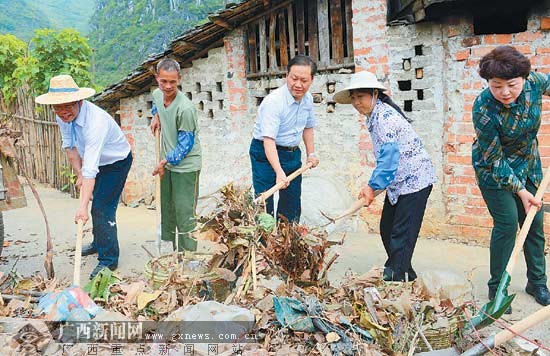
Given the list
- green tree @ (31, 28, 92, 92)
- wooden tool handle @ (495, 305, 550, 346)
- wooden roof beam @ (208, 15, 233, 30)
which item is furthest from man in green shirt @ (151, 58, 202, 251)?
green tree @ (31, 28, 92, 92)

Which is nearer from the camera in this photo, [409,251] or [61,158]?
[409,251]

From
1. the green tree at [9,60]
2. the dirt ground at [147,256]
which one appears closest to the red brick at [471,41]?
the dirt ground at [147,256]

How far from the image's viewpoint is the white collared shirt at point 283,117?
441 cm

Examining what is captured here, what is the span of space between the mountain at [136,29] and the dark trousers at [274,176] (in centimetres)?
1465

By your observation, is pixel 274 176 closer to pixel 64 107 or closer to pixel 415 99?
pixel 64 107

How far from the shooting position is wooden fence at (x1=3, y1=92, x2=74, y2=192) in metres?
9.70

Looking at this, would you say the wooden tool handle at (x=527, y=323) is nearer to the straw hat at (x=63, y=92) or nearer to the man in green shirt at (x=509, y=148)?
the man in green shirt at (x=509, y=148)

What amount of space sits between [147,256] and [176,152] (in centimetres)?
159

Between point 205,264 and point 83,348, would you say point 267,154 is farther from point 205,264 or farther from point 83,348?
point 83,348

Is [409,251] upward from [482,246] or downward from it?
upward

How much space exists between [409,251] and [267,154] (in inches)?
53.0

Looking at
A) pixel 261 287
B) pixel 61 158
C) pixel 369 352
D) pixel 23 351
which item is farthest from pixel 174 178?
pixel 61 158

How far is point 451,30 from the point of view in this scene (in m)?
5.42

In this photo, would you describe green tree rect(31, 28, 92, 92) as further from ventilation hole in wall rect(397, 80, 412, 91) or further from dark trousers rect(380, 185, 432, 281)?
dark trousers rect(380, 185, 432, 281)
